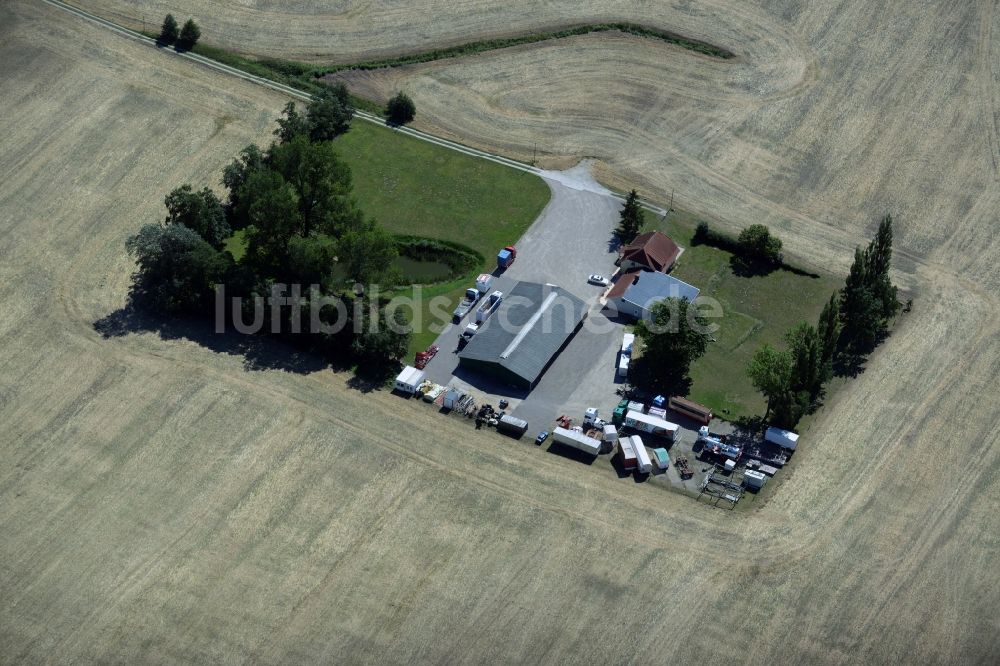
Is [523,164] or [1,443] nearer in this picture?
[1,443]

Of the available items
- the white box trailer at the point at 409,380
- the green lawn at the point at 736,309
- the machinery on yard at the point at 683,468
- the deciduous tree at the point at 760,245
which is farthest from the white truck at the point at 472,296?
the deciduous tree at the point at 760,245

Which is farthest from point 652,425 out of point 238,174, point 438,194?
point 238,174

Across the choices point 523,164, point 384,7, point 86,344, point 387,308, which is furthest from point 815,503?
point 384,7

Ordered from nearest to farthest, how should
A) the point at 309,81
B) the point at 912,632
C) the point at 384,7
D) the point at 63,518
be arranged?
1. the point at 912,632
2. the point at 63,518
3. the point at 309,81
4. the point at 384,7

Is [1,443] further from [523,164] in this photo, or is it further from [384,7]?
[384,7]

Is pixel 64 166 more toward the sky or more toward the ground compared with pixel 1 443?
more toward the sky

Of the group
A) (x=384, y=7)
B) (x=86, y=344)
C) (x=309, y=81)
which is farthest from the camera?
(x=384, y=7)

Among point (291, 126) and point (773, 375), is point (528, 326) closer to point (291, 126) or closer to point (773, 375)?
point (773, 375)

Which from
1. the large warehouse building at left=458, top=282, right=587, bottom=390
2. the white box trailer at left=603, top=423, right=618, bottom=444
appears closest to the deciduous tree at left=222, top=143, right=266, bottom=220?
the large warehouse building at left=458, top=282, right=587, bottom=390
